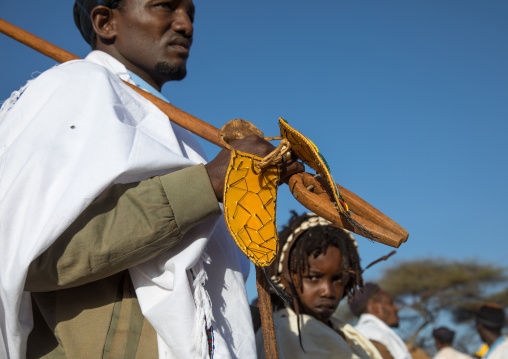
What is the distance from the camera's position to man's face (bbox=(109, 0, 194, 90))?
286 centimetres

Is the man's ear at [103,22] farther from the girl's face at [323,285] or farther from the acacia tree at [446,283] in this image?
the acacia tree at [446,283]

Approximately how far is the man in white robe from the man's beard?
1.44ft

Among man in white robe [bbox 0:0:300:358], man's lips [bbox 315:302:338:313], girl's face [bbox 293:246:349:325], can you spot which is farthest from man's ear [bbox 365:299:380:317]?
man in white robe [bbox 0:0:300:358]

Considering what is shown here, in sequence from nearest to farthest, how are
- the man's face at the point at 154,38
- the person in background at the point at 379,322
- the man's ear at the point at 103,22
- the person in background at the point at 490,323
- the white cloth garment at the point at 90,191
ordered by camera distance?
the white cloth garment at the point at 90,191
the man's face at the point at 154,38
the man's ear at the point at 103,22
the person in background at the point at 379,322
the person in background at the point at 490,323

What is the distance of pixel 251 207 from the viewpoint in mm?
2113

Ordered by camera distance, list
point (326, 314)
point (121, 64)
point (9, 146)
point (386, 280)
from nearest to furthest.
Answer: point (9, 146)
point (121, 64)
point (326, 314)
point (386, 280)

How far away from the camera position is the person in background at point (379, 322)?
546cm

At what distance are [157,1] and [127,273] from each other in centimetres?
134

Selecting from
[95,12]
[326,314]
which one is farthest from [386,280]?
[95,12]

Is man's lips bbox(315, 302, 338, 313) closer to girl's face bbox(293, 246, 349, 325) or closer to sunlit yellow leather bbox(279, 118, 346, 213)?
girl's face bbox(293, 246, 349, 325)

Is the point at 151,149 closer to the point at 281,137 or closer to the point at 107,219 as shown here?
the point at 107,219

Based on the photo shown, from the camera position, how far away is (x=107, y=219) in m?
1.98

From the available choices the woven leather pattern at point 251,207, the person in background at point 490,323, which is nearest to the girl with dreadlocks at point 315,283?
the woven leather pattern at point 251,207

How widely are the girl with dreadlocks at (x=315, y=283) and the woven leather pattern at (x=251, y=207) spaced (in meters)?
2.00
